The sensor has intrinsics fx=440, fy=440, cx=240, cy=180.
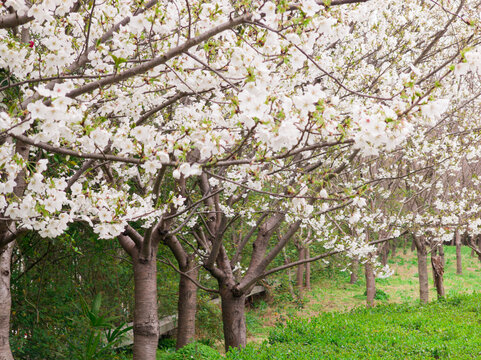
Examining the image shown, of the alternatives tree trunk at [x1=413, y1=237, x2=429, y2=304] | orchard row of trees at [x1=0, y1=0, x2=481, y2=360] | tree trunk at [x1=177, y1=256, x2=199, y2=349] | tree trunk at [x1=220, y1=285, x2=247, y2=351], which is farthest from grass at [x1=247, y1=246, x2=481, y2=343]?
orchard row of trees at [x1=0, y1=0, x2=481, y2=360]

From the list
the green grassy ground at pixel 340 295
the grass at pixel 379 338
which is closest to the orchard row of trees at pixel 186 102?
the grass at pixel 379 338

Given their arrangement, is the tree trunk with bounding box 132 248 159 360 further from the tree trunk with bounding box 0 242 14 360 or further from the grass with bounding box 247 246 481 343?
the grass with bounding box 247 246 481 343

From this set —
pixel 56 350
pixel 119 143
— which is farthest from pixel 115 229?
pixel 56 350

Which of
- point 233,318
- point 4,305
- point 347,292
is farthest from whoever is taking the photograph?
point 347,292

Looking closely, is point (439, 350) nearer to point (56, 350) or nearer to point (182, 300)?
point (182, 300)

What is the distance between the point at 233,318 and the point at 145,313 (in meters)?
1.74

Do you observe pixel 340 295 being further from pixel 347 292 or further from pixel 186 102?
pixel 186 102

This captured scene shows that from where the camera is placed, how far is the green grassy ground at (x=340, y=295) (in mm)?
13305

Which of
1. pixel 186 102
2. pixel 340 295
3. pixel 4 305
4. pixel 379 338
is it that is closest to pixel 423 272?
pixel 379 338

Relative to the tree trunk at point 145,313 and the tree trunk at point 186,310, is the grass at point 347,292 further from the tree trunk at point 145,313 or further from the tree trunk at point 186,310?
the tree trunk at point 145,313

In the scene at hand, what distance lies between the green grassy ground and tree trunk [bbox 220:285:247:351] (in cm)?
388

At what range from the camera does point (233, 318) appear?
713 cm

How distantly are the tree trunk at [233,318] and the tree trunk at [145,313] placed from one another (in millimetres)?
1493

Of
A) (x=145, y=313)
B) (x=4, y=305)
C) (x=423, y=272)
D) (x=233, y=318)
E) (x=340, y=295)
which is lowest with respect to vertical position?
(x=340, y=295)
